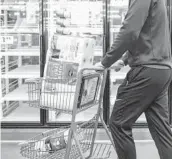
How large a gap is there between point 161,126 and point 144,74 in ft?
1.17

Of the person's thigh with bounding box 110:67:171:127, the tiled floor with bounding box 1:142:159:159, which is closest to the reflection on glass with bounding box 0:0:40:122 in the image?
the tiled floor with bounding box 1:142:159:159

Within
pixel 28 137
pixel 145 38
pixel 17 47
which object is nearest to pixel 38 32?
pixel 17 47

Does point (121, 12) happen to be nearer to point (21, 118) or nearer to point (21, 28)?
point (21, 28)

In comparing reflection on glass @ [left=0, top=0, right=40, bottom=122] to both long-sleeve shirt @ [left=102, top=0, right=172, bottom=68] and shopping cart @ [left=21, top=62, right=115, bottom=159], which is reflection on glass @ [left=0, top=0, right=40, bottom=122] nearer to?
shopping cart @ [left=21, top=62, right=115, bottom=159]

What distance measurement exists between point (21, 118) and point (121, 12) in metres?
1.75

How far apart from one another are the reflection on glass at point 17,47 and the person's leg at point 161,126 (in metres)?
2.11

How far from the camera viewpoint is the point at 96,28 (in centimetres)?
450

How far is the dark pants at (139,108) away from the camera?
2377 mm

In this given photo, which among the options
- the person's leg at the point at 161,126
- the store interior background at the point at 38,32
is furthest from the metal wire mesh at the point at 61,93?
the store interior background at the point at 38,32

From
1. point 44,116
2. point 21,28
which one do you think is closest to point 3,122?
point 44,116

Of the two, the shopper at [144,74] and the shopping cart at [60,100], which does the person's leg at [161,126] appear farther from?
the shopping cart at [60,100]

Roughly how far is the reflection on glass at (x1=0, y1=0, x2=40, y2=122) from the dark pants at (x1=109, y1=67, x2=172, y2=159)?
2061 millimetres

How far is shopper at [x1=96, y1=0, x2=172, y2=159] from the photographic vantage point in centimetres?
235

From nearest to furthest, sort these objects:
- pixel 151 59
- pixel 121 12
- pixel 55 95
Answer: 1. pixel 151 59
2. pixel 55 95
3. pixel 121 12
